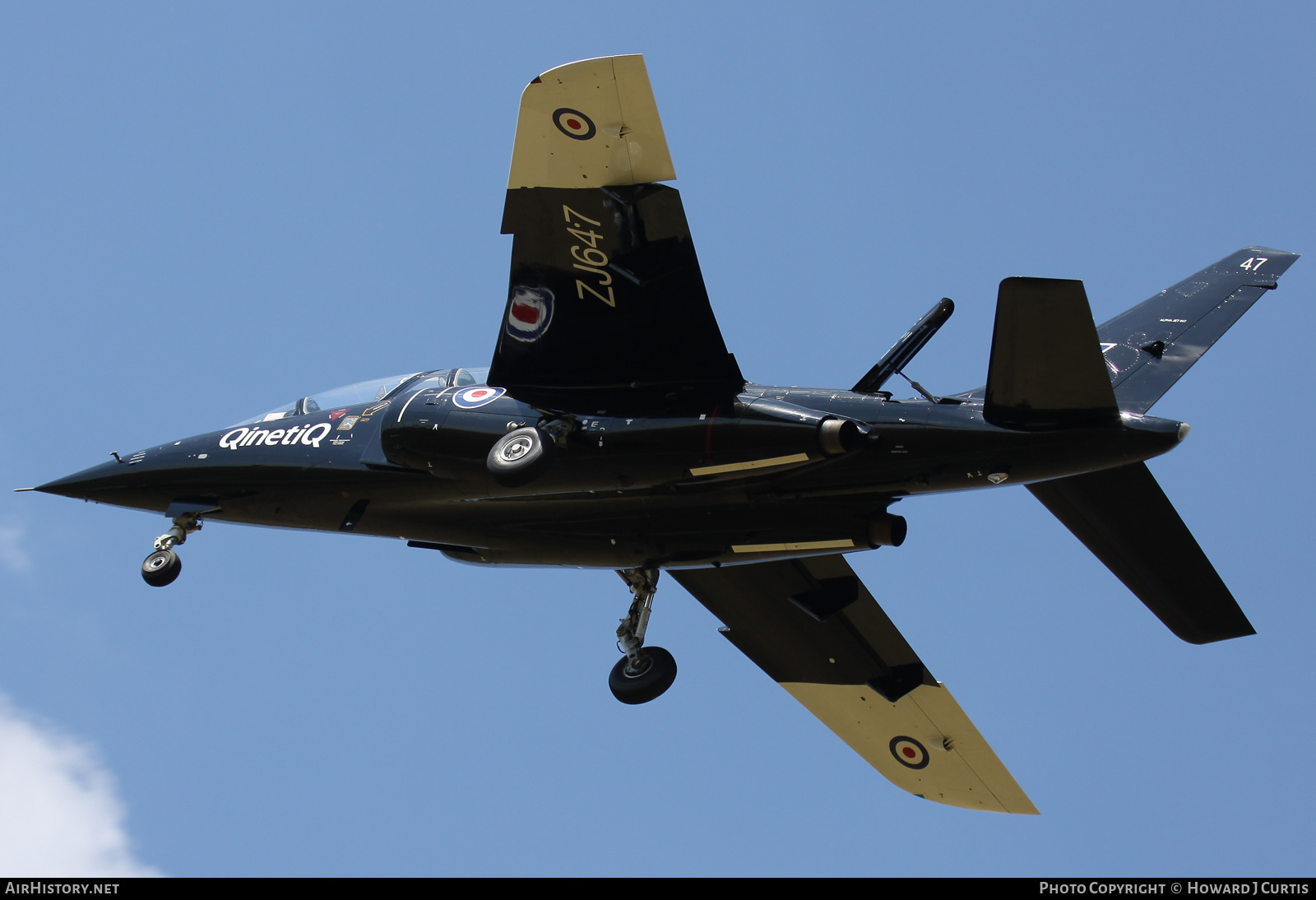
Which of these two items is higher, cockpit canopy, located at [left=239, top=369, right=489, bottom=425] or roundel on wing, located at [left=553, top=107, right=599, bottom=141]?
roundel on wing, located at [left=553, top=107, right=599, bottom=141]

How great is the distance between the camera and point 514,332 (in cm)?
1489

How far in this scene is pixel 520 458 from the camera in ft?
46.1

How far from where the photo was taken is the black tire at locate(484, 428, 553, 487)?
13984 mm

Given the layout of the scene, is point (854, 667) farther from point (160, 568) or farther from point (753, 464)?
point (160, 568)

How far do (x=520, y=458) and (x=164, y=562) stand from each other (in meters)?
6.18

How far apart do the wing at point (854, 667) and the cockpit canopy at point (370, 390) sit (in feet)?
13.3

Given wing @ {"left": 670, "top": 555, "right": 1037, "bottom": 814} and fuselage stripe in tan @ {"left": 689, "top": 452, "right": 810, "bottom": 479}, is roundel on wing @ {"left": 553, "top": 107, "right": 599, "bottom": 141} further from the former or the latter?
wing @ {"left": 670, "top": 555, "right": 1037, "bottom": 814}

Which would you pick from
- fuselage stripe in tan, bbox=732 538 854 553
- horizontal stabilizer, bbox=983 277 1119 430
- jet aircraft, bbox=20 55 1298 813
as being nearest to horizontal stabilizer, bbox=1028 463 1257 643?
jet aircraft, bbox=20 55 1298 813

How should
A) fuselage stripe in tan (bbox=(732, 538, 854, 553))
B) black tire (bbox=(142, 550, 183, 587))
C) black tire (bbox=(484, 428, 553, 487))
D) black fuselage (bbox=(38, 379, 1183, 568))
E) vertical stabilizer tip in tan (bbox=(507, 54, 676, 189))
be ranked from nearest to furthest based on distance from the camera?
vertical stabilizer tip in tan (bbox=(507, 54, 676, 189))
black fuselage (bbox=(38, 379, 1183, 568))
black tire (bbox=(484, 428, 553, 487))
fuselage stripe in tan (bbox=(732, 538, 854, 553))
black tire (bbox=(142, 550, 183, 587))

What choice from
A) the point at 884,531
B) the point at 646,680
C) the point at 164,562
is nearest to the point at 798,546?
the point at 884,531

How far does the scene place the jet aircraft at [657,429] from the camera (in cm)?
1291

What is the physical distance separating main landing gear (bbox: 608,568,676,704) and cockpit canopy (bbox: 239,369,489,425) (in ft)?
10.6

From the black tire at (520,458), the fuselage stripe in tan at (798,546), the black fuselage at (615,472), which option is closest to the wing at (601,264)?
the black fuselage at (615,472)

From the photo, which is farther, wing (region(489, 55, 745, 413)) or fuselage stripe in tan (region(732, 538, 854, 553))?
fuselage stripe in tan (region(732, 538, 854, 553))
